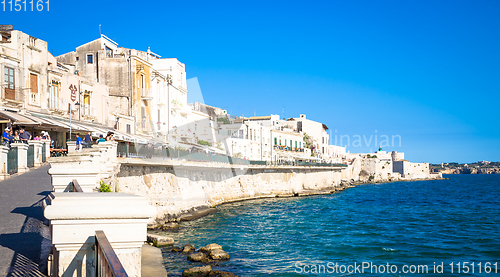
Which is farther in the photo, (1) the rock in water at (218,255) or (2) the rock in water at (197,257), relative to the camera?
(1) the rock in water at (218,255)

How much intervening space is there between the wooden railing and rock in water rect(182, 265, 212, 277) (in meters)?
9.76

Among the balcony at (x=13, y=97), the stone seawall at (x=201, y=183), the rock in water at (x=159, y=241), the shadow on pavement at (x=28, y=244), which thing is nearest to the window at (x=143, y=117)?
the stone seawall at (x=201, y=183)

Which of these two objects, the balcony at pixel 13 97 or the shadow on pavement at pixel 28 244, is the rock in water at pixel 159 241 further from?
the balcony at pixel 13 97

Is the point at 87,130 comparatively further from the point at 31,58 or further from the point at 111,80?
the point at 111,80

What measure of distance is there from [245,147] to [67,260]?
49069 mm

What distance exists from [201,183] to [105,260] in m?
27.5

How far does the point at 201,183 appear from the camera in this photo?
3009 centimetres

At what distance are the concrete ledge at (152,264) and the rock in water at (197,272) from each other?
0.96 metres

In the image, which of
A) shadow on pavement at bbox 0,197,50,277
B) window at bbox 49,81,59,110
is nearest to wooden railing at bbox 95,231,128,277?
shadow on pavement at bbox 0,197,50,277

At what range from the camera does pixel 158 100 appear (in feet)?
121

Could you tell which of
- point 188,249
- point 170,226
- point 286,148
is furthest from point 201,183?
point 286,148

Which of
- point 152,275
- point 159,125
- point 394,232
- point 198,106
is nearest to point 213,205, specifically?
→ point 159,125

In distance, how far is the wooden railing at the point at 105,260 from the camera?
101 inches

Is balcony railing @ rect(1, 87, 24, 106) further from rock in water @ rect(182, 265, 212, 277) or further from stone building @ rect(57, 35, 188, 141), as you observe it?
rock in water @ rect(182, 265, 212, 277)
